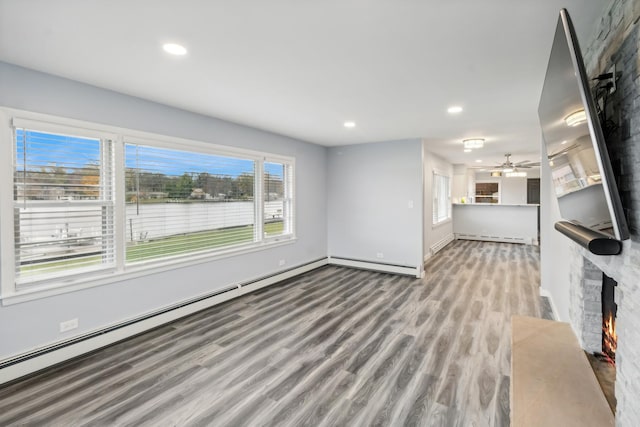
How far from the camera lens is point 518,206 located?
8.68 m

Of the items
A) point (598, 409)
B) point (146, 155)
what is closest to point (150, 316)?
point (146, 155)

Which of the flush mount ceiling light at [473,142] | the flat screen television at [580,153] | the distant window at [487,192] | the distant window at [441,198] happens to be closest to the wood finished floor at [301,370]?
the flat screen television at [580,153]

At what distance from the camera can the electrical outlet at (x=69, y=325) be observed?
2688mm

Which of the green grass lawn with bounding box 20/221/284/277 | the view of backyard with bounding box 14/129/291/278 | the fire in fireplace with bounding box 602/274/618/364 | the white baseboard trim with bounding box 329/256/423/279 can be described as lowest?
the white baseboard trim with bounding box 329/256/423/279

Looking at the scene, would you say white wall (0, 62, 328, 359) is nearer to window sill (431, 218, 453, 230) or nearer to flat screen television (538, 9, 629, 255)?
flat screen television (538, 9, 629, 255)

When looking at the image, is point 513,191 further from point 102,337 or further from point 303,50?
point 102,337

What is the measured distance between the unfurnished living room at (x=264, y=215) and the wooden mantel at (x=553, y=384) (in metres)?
0.02

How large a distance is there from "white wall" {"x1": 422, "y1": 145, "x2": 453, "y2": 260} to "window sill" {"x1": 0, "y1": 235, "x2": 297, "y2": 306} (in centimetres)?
399

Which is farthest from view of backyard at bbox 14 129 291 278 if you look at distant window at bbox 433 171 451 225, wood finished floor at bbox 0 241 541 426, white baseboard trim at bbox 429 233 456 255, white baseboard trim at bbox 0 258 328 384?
distant window at bbox 433 171 451 225

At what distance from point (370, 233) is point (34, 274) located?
4.79 m

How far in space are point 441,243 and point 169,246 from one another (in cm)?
675

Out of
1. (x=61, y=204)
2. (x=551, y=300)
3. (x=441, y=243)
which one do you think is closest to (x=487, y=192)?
(x=441, y=243)

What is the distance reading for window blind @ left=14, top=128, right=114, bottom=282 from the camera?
2500 mm

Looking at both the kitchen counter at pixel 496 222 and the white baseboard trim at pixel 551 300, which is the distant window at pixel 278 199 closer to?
the white baseboard trim at pixel 551 300
